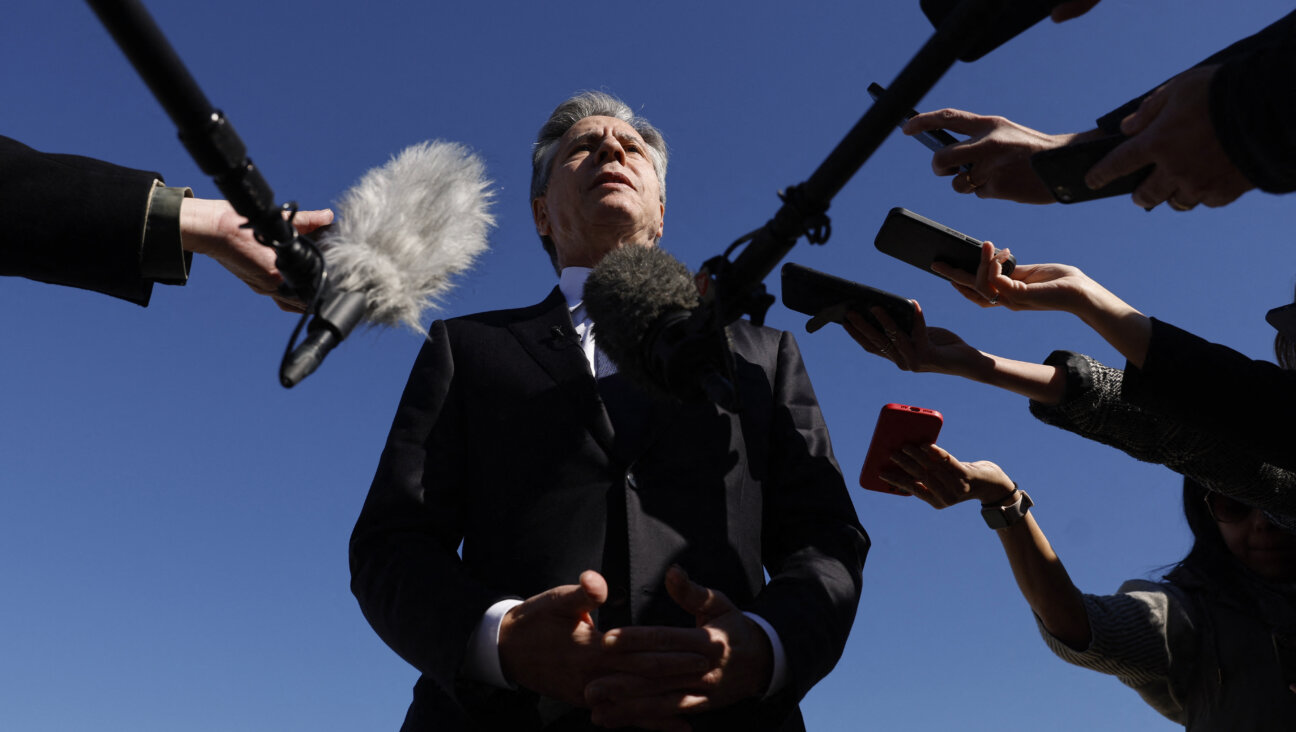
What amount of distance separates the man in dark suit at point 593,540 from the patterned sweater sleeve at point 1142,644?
77.5 inches

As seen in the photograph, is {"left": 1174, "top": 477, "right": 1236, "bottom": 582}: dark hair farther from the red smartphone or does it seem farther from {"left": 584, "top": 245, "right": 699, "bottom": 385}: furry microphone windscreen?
{"left": 584, "top": 245, "right": 699, "bottom": 385}: furry microphone windscreen

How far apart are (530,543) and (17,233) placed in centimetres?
171

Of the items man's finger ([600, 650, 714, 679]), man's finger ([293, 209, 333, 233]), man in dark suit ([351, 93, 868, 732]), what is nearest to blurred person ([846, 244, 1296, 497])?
man in dark suit ([351, 93, 868, 732])

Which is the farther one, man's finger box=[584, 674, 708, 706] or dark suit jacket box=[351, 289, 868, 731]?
dark suit jacket box=[351, 289, 868, 731]

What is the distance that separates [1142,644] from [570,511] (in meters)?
3.09

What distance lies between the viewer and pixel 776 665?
9.54 ft

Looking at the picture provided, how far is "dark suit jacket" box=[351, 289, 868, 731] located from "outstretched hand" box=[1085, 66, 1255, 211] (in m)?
1.46

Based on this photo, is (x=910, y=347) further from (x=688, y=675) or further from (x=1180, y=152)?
(x=688, y=675)

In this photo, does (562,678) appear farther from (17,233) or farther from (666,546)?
(17,233)

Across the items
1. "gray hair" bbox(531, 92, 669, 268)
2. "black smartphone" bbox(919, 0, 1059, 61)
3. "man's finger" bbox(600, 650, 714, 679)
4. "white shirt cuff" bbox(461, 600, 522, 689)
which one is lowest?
"man's finger" bbox(600, 650, 714, 679)

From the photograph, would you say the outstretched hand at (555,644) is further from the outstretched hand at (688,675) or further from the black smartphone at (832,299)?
the black smartphone at (832,299)

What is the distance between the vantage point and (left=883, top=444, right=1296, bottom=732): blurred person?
445cm

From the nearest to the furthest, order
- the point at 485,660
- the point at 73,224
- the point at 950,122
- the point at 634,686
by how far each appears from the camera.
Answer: the point at 73,224, the point at 634,686, the point at 485,660, the point at 950,122

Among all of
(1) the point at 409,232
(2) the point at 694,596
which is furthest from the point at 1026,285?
(1) the point at 409,232
